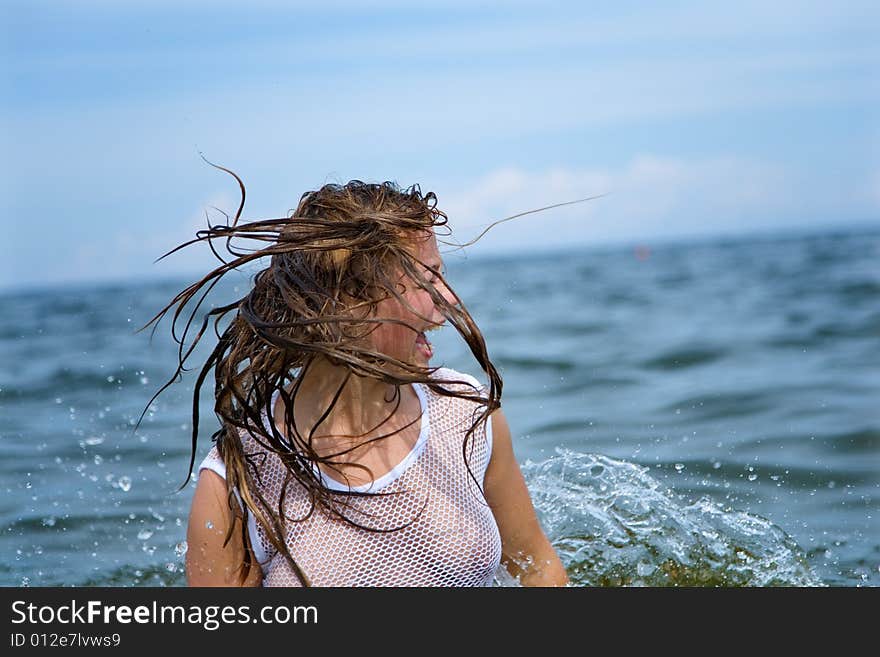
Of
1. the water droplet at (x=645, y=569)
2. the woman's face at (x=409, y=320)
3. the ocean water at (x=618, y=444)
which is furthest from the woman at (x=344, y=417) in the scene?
the water droplet at (x=645, y=569)

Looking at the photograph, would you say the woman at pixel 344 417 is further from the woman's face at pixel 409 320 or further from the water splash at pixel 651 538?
the water splash at pixel 651 538

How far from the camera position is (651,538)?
3725 millimetres

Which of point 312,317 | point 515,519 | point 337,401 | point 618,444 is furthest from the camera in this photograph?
point 618,444

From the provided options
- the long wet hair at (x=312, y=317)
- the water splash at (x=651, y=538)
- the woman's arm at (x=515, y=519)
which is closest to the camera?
the long wet hair at (x=312, y=317)

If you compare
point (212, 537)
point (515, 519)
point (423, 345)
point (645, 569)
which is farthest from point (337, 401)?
point (645, 569)

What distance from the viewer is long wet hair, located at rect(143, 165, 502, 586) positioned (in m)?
2.19

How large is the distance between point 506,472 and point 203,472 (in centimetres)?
72

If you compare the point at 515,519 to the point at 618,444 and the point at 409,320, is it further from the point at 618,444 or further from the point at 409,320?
the point at 618,444

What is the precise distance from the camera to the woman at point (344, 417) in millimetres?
2213

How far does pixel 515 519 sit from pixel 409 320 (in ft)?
2.14

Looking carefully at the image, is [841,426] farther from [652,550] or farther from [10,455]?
[10,455]

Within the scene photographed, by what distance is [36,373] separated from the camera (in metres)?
9.67

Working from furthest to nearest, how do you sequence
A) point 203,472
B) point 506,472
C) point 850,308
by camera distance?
point 850,308, point 506,472, point 203,472

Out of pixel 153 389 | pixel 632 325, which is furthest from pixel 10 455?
pixel 632 325
